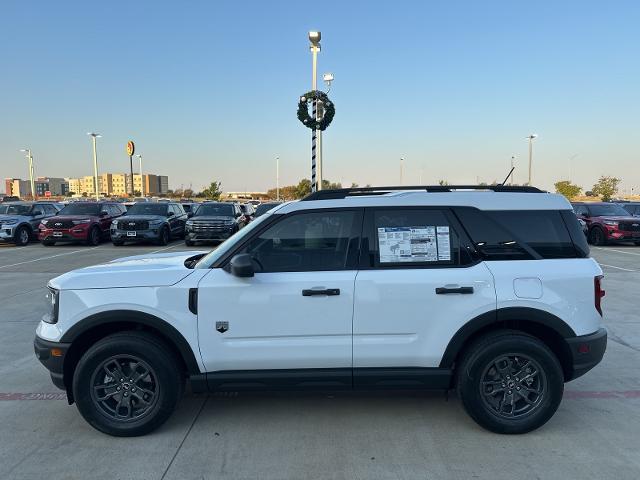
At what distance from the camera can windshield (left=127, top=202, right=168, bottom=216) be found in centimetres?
1866

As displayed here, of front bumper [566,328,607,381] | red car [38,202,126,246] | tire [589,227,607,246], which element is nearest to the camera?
front bumper [566,328,607,381]

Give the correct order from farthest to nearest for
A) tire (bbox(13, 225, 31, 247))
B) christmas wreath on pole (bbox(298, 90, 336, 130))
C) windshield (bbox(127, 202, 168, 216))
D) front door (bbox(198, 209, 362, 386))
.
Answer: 1. windshield (bbox(127, 202, 168, 216))
2. tire (bbox(13, 225, 31, 247))
3. christmas wreath on pole (bbox(298, 90, 336, 130))
4. front door (bbox(198, 209, 362, 386))

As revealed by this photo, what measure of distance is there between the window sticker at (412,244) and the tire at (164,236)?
1514cm

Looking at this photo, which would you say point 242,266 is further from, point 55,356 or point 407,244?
point 55,356

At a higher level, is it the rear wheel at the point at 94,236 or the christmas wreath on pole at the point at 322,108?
the christmas wreath on pole at the point at 322,108

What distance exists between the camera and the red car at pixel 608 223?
58.1ft

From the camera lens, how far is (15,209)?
63.5 feet

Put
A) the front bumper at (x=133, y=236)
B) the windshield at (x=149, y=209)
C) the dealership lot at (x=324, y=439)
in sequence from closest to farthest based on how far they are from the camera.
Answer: the dealership lot at (x=324, y=439) < the front bumper at (x=133, y=236) < the windshield at (x=149, y=209)

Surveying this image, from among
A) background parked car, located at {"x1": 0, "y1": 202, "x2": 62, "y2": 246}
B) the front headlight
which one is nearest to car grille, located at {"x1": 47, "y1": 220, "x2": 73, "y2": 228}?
background parked car, located at {"x1": 0, "y1": 202, "x2": 62, "y2": 246}

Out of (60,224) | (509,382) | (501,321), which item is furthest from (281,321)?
(60,224)

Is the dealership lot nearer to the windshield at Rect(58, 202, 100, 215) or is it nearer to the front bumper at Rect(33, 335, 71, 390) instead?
the front bumper at Rect(33, 335, 71, 390)

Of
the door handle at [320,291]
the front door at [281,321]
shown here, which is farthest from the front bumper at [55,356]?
the door handle at [320,291]

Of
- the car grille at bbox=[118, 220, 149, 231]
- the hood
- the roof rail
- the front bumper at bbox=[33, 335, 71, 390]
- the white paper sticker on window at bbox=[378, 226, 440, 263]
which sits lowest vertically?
the front bumper at bbox=[33, 335, 71, 390]

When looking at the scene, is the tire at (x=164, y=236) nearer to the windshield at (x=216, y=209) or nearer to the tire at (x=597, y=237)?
the windshield at (x=216, y=209)
